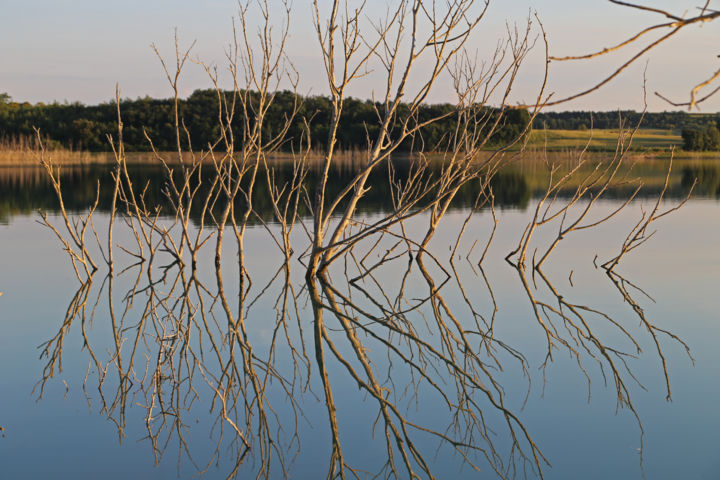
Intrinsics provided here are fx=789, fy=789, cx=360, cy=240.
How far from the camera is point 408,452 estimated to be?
3451mm

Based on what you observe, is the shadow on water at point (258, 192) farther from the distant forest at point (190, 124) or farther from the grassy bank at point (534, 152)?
the distant forest at point (190, 124)

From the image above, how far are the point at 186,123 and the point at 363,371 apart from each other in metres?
41.8

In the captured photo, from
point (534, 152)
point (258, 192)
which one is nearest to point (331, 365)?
point (258, 192)

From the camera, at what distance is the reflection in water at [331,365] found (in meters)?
3.52

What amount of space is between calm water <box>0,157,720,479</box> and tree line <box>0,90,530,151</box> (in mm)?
34073

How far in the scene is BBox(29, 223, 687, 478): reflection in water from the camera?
11.6 feet

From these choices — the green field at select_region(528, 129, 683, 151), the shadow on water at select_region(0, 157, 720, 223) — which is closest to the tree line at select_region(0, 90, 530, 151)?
the green field at select_region(528, 129, 683, 151)

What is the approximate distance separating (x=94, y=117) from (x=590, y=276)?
46.7 m

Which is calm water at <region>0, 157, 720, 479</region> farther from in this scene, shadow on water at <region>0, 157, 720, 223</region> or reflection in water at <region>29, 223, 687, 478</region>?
shadow on water at <region>0, 157, 720, 223</region>

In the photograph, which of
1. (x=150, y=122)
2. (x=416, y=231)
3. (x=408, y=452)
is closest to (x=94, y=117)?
(x=150, y=122)

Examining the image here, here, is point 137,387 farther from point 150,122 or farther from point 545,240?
point 150,122

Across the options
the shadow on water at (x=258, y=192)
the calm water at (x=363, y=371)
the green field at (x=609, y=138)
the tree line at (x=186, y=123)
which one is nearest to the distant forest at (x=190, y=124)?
the tree line at (x=186, y=123)

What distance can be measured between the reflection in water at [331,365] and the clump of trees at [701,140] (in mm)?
41443

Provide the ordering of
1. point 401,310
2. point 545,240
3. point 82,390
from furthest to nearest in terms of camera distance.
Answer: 1. point 545,240
2. point 401,310
3. point 82,390
